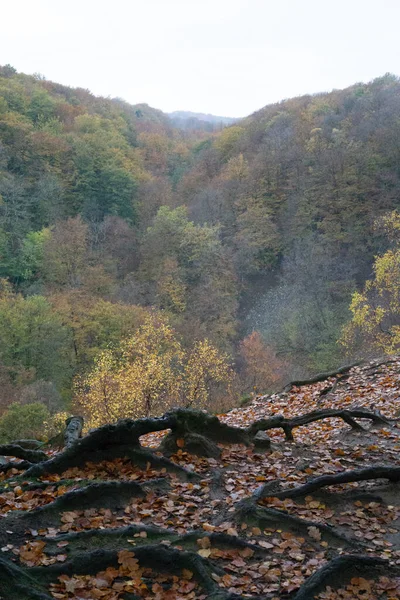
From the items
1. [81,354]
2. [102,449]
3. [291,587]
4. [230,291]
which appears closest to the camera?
[291,587]

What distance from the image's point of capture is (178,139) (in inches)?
4407

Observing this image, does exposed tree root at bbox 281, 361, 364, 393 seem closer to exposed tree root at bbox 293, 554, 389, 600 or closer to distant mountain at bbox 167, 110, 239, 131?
exposed tree root at bbox 293, 554, 389, 600

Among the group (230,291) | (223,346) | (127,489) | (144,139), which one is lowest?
(223,346)

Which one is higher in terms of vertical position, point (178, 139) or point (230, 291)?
point (178, 139)

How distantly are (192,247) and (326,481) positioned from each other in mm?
50192

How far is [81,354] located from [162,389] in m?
15.5

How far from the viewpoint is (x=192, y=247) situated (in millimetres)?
55750

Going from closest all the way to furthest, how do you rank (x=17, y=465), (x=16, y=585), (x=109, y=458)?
(x=16, y=585) → (x=109, y=458) → (x=17, y=465)

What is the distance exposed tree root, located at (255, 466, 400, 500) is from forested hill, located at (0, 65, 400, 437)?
16902 millimetres

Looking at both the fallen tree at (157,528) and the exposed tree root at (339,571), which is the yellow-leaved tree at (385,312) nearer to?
the fallen tree at (157,528)

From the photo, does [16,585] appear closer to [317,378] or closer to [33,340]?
[317,378]

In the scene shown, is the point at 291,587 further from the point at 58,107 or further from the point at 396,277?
the point at 58,107

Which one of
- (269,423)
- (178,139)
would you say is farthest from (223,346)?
(178,139)

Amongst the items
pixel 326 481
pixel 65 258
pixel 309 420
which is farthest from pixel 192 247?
pixel 326 481
